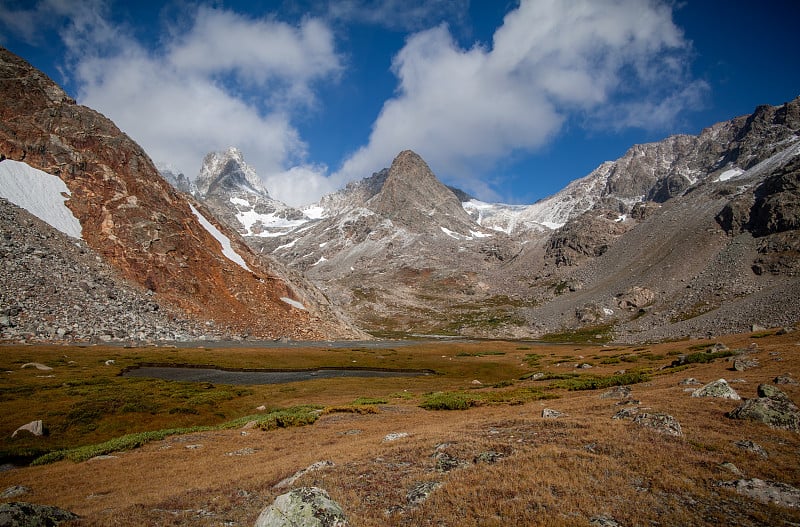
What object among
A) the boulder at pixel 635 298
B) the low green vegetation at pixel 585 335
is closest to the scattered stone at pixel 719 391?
the low green vegetation at pixel 585 335

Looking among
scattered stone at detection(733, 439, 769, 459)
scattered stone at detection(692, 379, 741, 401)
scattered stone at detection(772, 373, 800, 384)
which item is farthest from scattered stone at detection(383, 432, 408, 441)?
scattered stone at detection(772, 373, 800, 384)

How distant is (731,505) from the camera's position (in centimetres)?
1108

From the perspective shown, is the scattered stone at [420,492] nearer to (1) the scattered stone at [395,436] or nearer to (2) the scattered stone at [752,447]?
(1) the scattered stone at [395,436]

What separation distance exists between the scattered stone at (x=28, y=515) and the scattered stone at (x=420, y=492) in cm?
1111

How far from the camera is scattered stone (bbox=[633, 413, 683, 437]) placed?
57.0 ft

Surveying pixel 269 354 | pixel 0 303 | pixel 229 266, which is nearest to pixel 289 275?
pixel 229 266

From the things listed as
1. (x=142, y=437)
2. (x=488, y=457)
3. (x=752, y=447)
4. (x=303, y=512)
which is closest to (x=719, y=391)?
(x=752, y=447)

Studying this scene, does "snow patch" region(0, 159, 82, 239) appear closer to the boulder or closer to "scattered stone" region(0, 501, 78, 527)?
"scattered stone" region(0, 501, 78, 527)

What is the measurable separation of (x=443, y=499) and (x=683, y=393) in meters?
22.5

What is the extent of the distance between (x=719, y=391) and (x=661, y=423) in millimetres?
9156

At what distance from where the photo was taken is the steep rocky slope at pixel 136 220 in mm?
114438

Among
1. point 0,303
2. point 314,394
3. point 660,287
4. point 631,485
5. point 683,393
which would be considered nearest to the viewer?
point 631,485

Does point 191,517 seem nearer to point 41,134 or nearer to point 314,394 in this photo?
point 314,394

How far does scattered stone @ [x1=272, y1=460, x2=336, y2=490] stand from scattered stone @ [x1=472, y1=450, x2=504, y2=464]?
6.90 m
